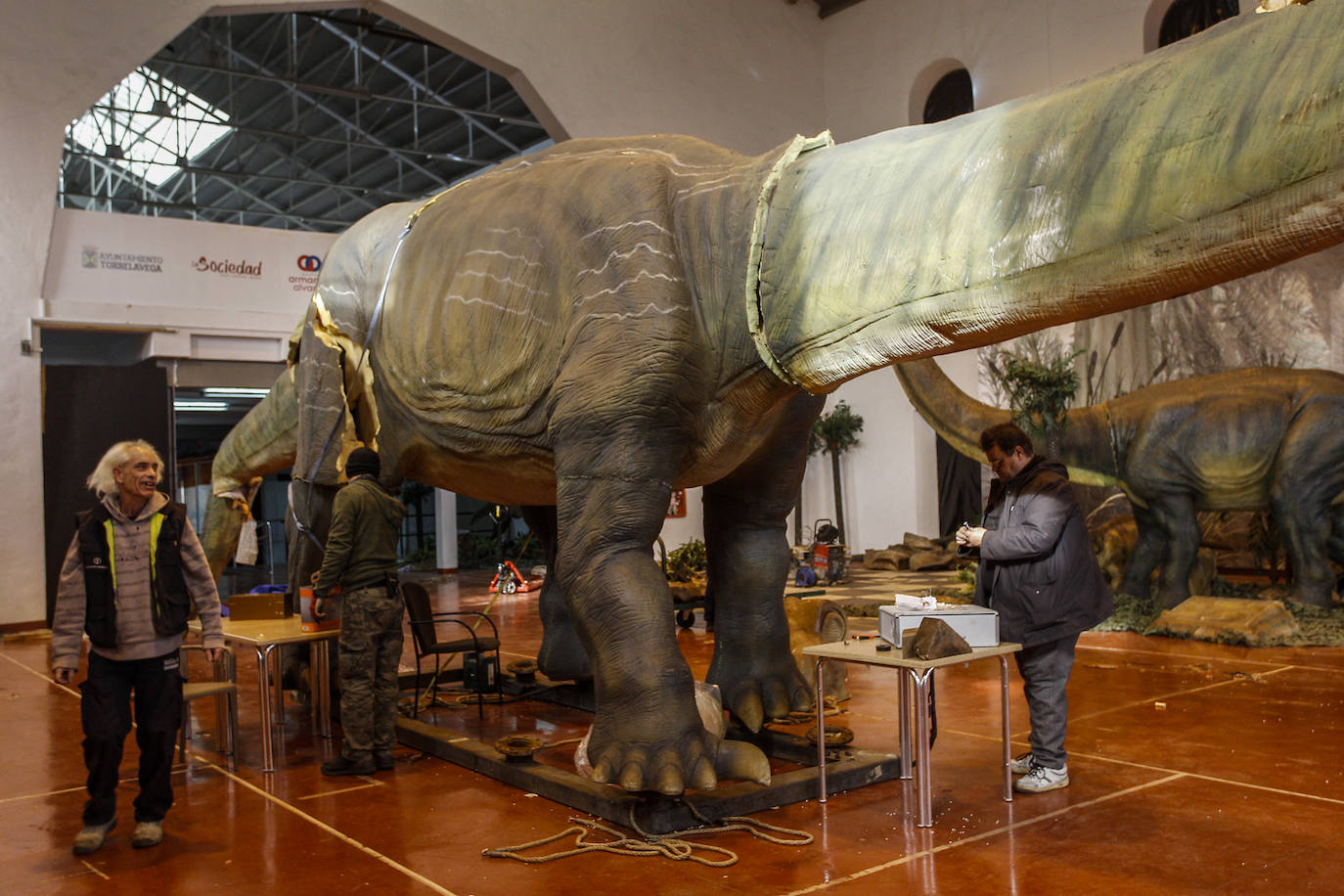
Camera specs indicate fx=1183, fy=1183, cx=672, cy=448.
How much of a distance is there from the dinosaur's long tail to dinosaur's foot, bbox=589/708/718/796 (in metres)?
3.57

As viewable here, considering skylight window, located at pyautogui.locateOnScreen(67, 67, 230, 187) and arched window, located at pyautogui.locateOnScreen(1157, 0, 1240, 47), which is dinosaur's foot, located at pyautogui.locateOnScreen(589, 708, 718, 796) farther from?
skylight window, located at pyautogui.locateOnScreen(67, 67, 230, 187)

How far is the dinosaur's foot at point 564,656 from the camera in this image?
652cm

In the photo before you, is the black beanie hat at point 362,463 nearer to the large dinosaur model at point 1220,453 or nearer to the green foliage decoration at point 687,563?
the large dinosaur model at point 1220,453

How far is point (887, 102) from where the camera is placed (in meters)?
17.1

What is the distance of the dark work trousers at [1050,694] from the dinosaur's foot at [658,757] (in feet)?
4.61

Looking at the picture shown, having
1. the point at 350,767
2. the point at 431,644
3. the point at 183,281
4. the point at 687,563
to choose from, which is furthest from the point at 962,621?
the point at 183,281

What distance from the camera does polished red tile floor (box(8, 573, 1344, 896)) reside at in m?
3.64

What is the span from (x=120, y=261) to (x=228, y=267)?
113cm

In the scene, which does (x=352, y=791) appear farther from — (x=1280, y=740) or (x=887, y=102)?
(x=887, y=102)

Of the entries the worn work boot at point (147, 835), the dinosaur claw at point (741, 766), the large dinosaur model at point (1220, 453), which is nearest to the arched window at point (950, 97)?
the large dinosaur model at point (1220, 453)

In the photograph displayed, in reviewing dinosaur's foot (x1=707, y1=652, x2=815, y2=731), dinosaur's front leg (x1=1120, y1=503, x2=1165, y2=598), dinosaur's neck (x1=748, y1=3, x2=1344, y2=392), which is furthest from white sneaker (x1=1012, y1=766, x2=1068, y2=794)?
dinosaur's front leg (x1=1120, y1=503, x2=1165, y2=598)

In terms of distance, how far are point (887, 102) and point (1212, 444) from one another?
9.53m

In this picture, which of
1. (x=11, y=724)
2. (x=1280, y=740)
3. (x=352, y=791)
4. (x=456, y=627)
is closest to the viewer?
(x=352, y=791)

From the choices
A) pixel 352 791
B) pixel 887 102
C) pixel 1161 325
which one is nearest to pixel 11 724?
pixel 352 791
